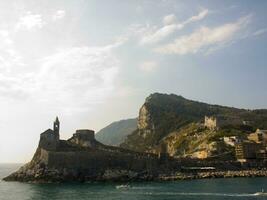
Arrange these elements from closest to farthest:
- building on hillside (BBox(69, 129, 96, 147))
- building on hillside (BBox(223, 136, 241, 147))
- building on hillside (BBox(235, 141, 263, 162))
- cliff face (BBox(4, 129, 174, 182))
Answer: cliff face (BBox(4, 129, 174, 182)) < building on hillside (BBox(69, 129, 96, 147)) < building on hillside (BBox(235, 141, 263, 162)) < building on hillside (BBox(223, 136, 241, 147))

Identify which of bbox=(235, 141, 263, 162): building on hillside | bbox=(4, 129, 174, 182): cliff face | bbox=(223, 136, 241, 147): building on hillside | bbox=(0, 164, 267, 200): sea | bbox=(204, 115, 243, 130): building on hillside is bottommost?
bbox=(0, 164, 267, 200): sea

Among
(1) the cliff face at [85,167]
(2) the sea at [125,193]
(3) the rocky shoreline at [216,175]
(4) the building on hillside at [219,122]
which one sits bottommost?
(2) the sea at [125,193]

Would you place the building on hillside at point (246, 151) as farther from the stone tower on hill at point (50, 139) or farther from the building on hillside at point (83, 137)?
the stone tower on hill at point (50, 139)

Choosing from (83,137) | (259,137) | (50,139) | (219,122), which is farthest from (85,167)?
(219,122)

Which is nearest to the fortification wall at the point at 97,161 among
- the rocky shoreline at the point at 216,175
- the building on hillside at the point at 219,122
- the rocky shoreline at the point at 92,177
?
the rocky shoreline at the point at 92,177

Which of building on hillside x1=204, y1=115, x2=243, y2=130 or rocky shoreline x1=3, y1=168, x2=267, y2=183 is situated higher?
building on hillside x1=204, y1=115, x2=243, y2=130

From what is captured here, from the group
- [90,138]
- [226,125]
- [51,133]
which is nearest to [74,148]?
[51,133]

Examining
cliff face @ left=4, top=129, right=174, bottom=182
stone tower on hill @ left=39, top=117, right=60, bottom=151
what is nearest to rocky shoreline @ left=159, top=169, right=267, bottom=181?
cliff face @ left=4, top=129, right=174, bottom=182

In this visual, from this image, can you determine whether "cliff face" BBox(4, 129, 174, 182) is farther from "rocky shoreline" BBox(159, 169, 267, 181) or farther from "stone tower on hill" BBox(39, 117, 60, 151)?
"rocky shoreline" BBox(159, 169, 267, 181)

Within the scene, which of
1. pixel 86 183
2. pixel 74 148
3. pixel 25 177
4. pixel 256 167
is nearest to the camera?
pixel 86 183

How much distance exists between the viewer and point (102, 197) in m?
62.0

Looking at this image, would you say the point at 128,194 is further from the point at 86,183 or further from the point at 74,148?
the point at 74,148

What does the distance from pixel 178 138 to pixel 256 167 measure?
47.1 m

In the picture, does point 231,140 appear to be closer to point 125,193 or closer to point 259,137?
point 259,137
